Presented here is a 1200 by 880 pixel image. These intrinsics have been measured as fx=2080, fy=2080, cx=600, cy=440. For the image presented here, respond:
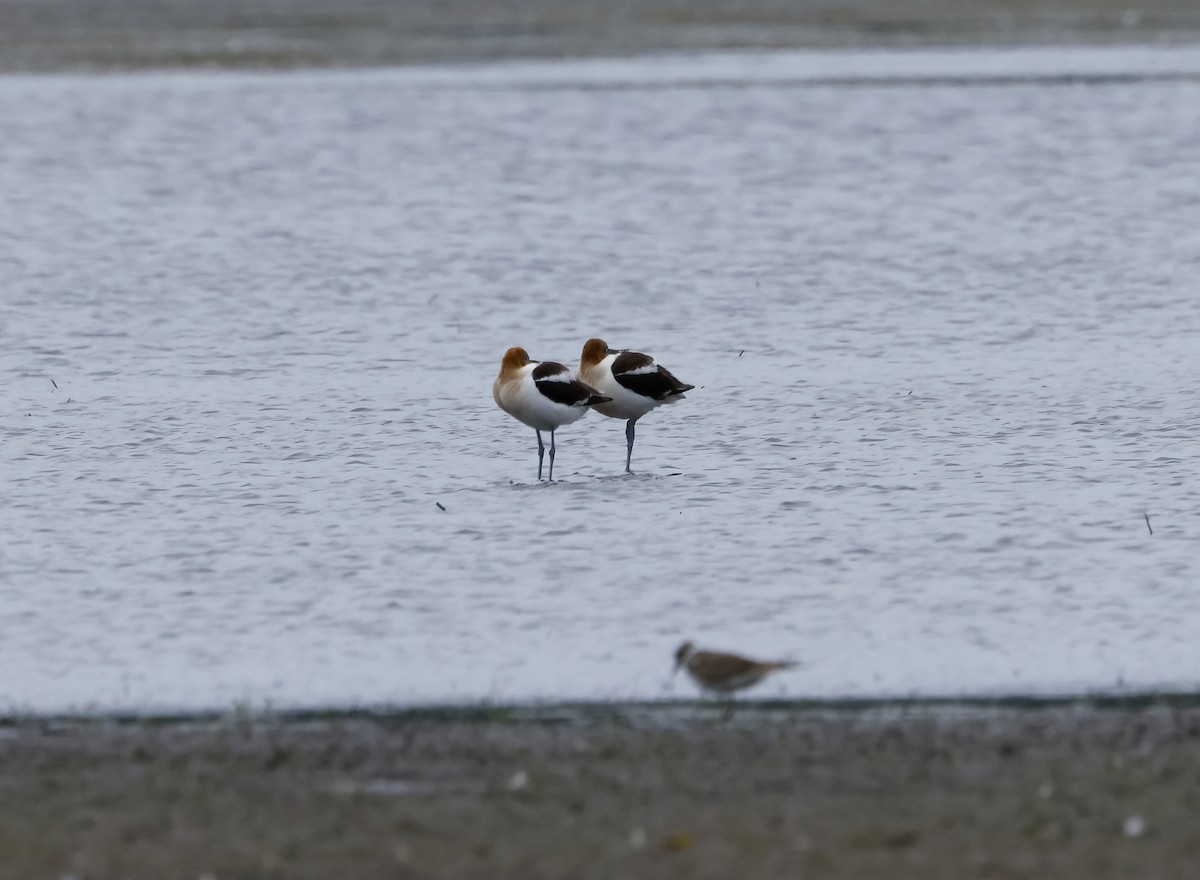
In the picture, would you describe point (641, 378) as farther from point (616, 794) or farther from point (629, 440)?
point (616, 794)

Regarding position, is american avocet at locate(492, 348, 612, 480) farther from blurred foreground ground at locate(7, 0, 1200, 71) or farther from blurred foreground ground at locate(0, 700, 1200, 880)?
blurred foreground ground at locate(7, 0, 1200, 71)

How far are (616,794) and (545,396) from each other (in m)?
4.49

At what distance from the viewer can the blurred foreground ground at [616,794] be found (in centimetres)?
599

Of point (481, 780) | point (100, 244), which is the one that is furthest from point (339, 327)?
point (481, 780)

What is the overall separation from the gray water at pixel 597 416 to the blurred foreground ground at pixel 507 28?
9476mm

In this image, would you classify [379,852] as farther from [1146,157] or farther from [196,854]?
[1146,157]

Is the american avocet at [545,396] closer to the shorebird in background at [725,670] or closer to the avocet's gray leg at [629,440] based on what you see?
the avocet's gray leg at [629,440]

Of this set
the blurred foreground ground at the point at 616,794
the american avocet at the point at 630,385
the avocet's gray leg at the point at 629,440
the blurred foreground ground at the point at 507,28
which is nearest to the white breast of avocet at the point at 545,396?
the american avocet at the point at 630,385

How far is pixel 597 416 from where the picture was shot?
13273 millimetres

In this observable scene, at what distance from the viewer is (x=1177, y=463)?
36.2 ft

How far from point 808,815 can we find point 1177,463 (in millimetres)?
5376

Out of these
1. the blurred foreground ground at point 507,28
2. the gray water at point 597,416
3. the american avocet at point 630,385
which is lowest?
the blurred foreground ground at point 507,28

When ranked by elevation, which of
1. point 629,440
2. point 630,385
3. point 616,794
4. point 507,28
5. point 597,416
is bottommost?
point 507,28

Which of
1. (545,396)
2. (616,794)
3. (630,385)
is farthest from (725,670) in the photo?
(630,385)
